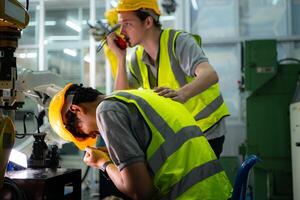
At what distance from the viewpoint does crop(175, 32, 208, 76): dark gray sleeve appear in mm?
1857

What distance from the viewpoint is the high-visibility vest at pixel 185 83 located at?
6.32 feet

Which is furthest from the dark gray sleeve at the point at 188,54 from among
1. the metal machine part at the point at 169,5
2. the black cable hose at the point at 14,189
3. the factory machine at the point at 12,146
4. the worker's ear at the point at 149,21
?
the metal machine part at the point at 169,5

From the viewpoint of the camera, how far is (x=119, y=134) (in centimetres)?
129

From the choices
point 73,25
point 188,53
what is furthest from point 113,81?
point 188,53

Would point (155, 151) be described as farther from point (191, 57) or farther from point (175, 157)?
point (191, 57)

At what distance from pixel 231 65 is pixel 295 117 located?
165 cm

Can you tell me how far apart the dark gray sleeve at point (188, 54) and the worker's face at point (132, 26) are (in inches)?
7.7

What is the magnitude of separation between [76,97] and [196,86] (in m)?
0.53

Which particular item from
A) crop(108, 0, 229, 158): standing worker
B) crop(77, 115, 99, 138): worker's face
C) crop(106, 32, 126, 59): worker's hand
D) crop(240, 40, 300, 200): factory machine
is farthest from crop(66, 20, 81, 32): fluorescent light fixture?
crop(77, 115, 99, 138): worker's face

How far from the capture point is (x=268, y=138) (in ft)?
13.4

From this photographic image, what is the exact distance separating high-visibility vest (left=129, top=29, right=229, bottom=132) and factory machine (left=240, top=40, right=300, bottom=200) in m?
2.24

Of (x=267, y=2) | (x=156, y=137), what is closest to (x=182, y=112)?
(x=156, y=137)

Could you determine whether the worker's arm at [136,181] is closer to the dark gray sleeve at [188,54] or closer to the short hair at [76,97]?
the short hair at [76,97]

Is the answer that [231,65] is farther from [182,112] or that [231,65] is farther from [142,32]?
[182,112]
